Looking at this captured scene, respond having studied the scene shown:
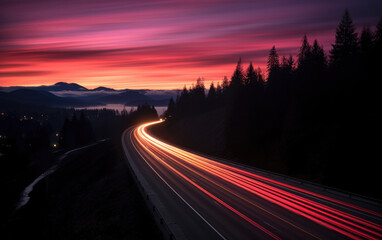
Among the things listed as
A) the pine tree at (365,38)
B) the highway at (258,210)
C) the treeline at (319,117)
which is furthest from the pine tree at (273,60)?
the highway at (258,210)

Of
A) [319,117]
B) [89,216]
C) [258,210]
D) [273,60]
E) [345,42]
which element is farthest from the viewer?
[273,60]

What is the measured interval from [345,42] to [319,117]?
19358mm

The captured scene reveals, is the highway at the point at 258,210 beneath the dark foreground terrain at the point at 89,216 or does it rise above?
above

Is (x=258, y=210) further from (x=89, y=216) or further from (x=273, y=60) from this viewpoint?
(x=273, y=60)

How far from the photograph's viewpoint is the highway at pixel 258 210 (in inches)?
526

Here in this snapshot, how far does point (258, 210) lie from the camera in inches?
658

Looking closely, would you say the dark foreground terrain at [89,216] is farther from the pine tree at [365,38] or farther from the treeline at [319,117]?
the pine tree at [365,38]

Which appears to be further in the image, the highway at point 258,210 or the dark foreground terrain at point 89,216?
the dark foreground terrain at point 89,216

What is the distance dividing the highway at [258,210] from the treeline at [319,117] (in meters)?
6.07

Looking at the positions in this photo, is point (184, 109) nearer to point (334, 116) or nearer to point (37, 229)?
point (334, 116)

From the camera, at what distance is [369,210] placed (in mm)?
16078

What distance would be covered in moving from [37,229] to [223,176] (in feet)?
64.5

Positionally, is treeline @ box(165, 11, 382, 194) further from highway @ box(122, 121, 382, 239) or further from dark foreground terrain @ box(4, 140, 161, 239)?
dark foreground terrain @ box(4, 140, 161, 239)

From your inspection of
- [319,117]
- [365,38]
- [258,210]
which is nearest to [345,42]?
[365,38]
